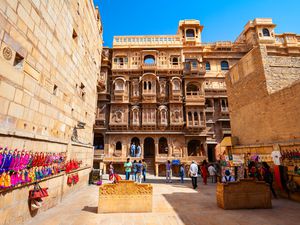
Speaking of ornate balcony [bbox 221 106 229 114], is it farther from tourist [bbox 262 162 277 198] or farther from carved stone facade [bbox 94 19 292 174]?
tourist [bbox 262 162 277 198]

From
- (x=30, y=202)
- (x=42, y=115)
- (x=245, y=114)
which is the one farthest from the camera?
(x=245, y=114)

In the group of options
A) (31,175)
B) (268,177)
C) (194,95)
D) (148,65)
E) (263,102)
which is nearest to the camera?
(31,175)

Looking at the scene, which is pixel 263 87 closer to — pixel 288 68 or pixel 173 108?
pixel 288 68

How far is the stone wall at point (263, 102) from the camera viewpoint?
840cm

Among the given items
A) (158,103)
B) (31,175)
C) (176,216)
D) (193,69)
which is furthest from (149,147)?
(31,175)

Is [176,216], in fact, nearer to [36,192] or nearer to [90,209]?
[90,209]

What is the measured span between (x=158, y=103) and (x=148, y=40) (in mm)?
9337

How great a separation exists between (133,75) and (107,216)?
1905 cm

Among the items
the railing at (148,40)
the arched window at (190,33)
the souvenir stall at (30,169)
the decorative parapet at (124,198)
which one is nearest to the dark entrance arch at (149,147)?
the railing at (148,40)

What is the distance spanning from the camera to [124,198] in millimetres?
5633

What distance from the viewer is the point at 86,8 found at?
994cm

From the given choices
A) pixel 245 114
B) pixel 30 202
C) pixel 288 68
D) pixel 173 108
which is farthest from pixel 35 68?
pixel 173 108

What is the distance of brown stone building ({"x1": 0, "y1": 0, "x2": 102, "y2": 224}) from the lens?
13.5 feet

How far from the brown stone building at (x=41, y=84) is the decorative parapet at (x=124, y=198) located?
201 centimetres
